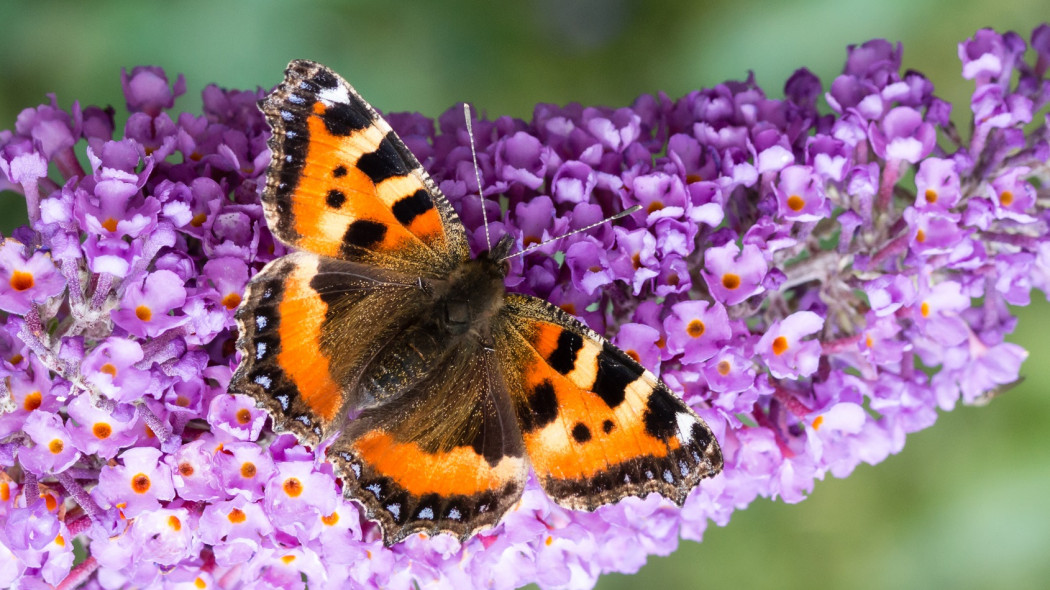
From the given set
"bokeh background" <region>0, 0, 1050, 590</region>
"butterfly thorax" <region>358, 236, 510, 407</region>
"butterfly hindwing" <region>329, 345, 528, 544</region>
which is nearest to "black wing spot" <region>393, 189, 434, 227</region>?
"butterfly thorax" <region>358, 236, 510, 407</region>

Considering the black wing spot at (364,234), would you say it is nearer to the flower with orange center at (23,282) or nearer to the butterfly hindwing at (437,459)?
the butterfly hindwing at (437,459)

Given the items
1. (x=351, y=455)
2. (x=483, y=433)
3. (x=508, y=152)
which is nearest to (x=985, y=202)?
(x=508, y=152)

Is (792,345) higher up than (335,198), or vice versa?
(335,198)

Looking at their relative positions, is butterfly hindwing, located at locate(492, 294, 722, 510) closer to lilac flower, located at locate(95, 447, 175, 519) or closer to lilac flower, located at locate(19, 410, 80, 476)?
lilac flower, located at locate(95, 447, 175, 519)

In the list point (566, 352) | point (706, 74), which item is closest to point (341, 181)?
point (566, 352)

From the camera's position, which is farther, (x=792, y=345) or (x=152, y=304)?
(x=792, y=345)

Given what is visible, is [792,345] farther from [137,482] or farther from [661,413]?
[137,482]

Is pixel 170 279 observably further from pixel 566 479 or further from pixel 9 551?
pixel 566 479
